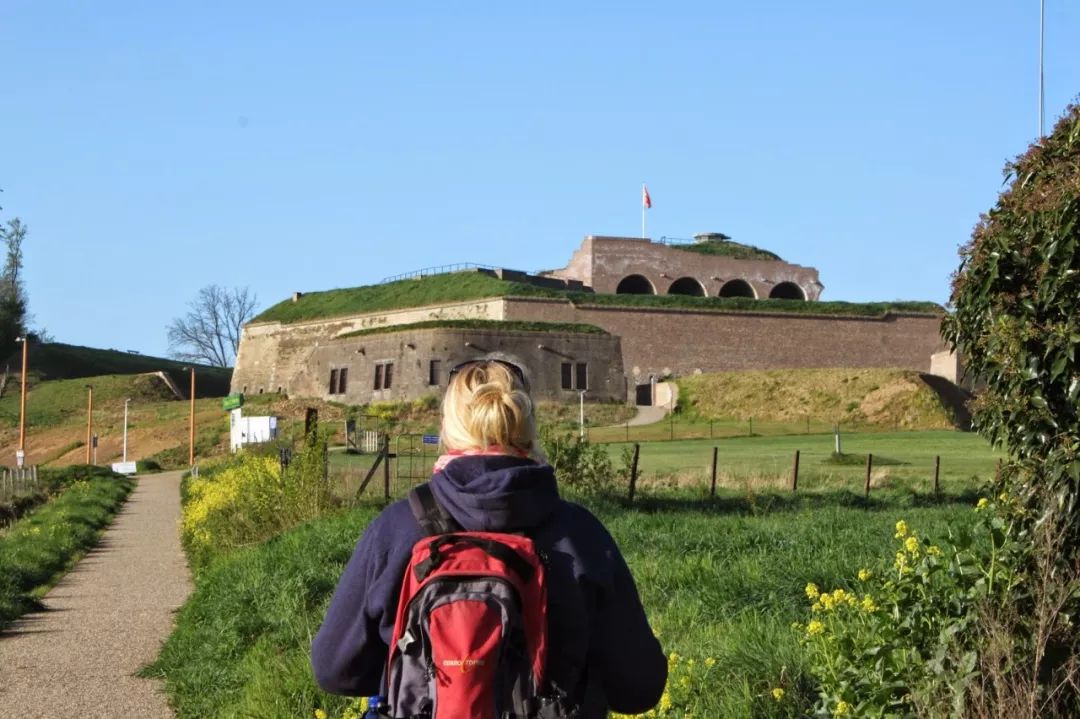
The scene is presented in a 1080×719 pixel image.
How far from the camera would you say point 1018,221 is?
4828mm

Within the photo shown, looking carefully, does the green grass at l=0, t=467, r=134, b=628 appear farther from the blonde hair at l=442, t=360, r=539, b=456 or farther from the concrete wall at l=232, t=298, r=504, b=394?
the concrete wall at l=232, t=298, r=504, b=394

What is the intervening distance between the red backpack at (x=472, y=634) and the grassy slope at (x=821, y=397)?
4398 cm

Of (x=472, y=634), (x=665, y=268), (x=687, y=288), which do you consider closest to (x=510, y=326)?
(x=665, y=268)

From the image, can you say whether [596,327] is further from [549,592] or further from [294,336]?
[549,592]

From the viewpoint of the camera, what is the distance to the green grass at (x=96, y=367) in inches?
3113

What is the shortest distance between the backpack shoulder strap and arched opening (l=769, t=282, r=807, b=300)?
213 feet

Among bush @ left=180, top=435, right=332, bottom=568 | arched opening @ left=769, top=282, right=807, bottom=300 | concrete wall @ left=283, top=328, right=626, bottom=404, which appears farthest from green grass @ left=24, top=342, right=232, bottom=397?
bush @ left=180, top=435, right=332, bottom=568

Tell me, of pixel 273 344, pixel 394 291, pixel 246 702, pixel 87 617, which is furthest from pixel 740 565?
pixel 273 344

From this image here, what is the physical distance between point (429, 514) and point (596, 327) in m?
52.7

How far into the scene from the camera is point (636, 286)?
214 ft

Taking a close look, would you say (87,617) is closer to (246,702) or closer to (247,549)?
(247,549)

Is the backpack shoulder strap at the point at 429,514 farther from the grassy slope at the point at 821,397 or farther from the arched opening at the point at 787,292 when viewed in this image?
the arched opening at the point at 787,292

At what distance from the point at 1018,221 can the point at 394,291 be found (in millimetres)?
59590

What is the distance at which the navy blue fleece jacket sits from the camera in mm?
2785
